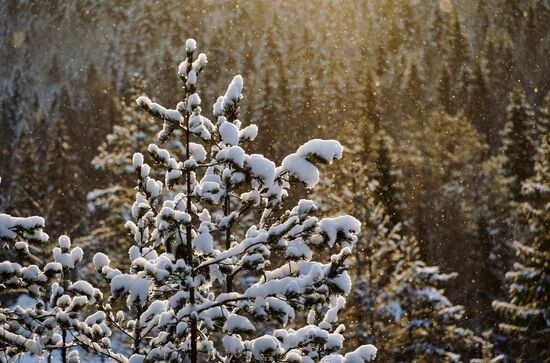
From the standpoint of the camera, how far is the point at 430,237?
35938mm

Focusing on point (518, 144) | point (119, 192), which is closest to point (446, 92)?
point (518, 144)

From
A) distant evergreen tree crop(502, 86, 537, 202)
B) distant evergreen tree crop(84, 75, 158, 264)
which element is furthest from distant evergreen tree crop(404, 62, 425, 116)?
distant evergreen tree crop(84, 75, 158, 264)

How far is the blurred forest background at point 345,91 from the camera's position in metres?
34.0

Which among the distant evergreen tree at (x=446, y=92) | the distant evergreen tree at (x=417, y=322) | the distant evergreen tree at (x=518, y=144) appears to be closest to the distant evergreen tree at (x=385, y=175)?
the distant evergreen tree at (x=417, y=322)

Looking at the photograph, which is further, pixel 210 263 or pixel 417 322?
pixel 417 322

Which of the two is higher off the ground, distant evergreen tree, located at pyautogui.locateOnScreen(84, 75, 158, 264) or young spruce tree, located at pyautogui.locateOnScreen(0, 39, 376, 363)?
distant evergreen tree, located at pyautogui.locateOnScreen(84, 75, 158, 264)

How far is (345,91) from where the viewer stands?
78.3m

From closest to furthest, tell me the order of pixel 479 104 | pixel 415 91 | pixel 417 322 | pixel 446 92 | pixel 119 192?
pixel 417 322 < pixel 119 192 < pixel 479 104 < pixel 446 92 < pixel 415 91

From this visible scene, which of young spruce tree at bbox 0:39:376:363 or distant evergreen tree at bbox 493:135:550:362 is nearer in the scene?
young spruce tree at bbox 0:39:376:363

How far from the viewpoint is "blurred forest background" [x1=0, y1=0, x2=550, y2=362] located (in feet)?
111

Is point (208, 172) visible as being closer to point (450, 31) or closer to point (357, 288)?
point (357, 288)

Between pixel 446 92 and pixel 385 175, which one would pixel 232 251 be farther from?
pixel 446 92

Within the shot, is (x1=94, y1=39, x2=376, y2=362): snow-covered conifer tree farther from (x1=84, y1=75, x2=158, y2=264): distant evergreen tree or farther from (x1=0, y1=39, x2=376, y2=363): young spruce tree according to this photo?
(x1=84, y1=75, x2=158, y2=264): distant evergreen tree

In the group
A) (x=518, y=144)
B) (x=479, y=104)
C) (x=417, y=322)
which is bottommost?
(x=417, y=322)
